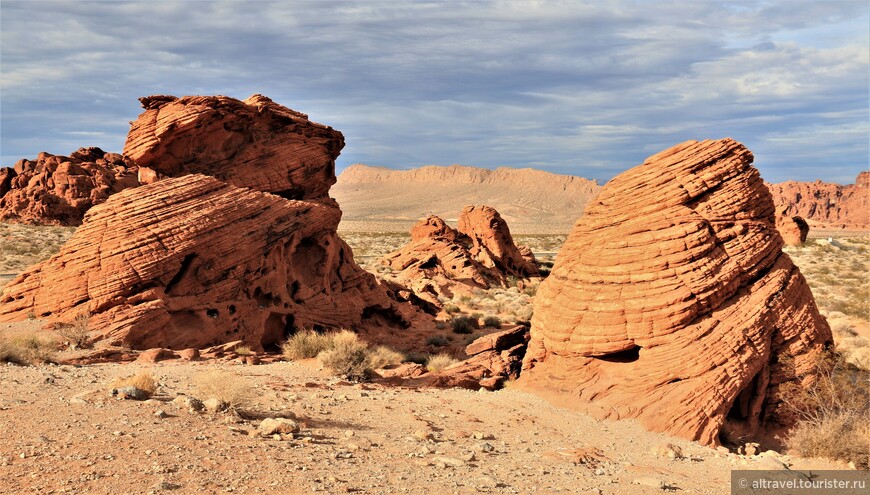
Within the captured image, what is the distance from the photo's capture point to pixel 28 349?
44.4 feet

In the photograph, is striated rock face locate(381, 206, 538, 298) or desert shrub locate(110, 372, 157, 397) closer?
desert shrub locate(110, 372, 157, 397)

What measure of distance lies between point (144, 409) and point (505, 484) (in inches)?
194

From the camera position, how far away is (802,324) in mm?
13227

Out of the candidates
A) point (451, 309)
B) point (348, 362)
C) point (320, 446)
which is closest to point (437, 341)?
point (451, 309)

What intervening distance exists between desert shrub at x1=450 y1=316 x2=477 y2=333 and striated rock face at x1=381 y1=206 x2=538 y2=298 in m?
5.56

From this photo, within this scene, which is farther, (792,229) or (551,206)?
(551,206)

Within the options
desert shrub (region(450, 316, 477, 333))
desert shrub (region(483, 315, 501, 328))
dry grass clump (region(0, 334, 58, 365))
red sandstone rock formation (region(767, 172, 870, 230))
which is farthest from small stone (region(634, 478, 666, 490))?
red sandstone rock formation (region(767, 172, 870, 230))

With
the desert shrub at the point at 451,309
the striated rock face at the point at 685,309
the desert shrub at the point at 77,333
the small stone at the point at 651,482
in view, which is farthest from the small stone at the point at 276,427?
the desert shrub at the point at 451,309

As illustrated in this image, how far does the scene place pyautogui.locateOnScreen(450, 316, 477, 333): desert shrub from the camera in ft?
80.3

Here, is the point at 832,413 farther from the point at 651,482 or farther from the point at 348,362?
the point at 348,362

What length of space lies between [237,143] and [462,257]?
55.2 ft

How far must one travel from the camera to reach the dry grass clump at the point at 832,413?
1036 centimetres

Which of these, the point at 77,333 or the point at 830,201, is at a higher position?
the point at 830,201

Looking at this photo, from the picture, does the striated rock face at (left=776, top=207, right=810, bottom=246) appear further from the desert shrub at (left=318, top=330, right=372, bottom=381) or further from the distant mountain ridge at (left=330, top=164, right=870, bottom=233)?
the distant mountain ridge at (left=330, top=164, right=870, bottom=233)
